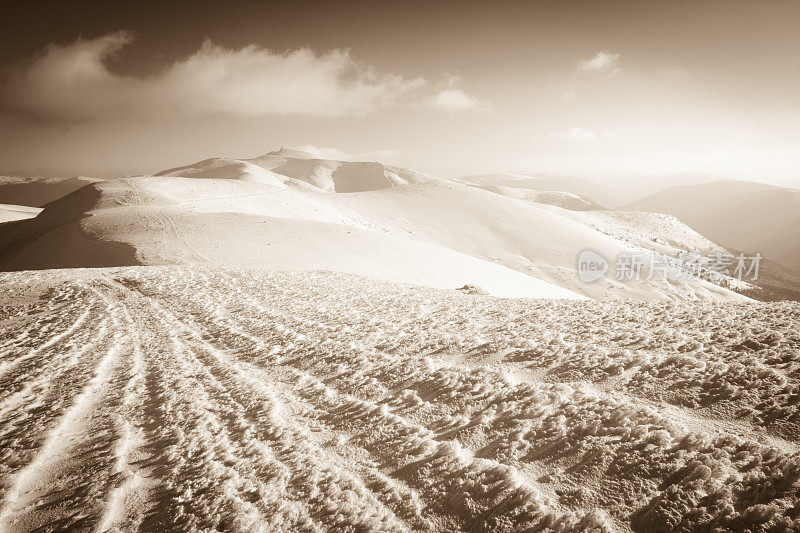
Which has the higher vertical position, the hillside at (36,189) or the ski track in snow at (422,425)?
the hillside at (36,189)

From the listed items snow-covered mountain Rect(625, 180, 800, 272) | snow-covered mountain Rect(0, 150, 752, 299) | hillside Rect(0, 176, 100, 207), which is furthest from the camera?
hillside Rect(0, 176, 100, 207)

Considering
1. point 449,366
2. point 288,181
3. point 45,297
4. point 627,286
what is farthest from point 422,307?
point 288,181

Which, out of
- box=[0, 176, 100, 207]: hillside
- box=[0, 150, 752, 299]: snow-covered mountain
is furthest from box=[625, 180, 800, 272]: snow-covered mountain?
box=[0, 176, 100, 207]: hillside

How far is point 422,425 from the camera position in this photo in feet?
10.2

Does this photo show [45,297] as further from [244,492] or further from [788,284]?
[788,284]

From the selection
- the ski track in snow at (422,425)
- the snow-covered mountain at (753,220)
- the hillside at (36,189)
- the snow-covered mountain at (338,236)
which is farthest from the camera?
the hillside at (36,189)

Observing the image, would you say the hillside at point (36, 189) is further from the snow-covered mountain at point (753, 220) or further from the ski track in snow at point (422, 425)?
the snow-covered mountain at point (753, 220)

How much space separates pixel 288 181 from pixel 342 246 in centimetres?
8097

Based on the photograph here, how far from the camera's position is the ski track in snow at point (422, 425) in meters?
2.20

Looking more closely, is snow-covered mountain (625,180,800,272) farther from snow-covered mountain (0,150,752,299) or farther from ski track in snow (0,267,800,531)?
ski track in snow (0,267,800,531)

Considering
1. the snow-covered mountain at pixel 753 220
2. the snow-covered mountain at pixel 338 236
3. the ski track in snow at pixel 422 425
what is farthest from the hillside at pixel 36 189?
the snow-covered mountain at pixel 753 220

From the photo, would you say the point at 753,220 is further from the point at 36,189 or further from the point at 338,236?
the point at 36,189

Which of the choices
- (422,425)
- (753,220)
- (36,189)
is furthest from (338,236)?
(753,220)

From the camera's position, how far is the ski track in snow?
2.20 meters
